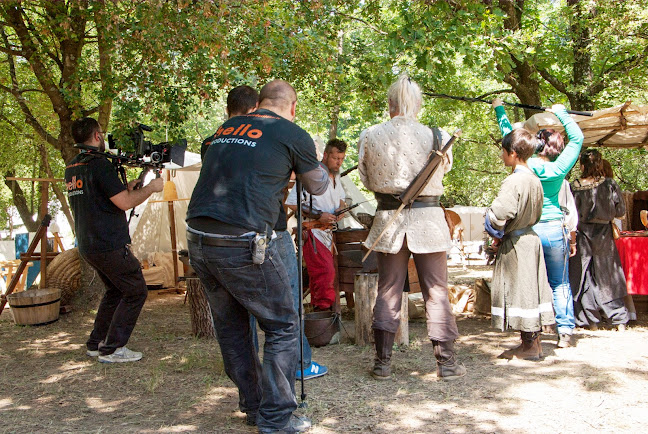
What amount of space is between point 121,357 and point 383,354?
7.33ft

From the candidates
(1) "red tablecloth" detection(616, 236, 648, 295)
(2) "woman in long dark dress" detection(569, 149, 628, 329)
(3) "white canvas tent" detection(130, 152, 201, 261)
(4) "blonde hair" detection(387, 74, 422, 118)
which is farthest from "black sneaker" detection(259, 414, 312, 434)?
(3) "white canvas tent" detection(130, 152, 201, 261)

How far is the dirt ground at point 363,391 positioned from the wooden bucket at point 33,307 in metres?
1.09

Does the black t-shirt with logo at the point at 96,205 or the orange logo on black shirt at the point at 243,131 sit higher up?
the orange logo on black shirt at the point at 243,131

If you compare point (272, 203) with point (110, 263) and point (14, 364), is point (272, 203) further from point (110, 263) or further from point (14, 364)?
point (14, 364)

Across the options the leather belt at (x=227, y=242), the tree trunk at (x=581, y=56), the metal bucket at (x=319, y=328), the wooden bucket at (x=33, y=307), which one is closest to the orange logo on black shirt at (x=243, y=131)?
the leather belt at (x=227, y=242)

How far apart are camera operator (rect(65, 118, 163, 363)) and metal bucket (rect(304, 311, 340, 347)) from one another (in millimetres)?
1413

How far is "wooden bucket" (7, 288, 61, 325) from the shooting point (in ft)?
20.5

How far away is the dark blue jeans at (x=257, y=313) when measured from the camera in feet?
8.45

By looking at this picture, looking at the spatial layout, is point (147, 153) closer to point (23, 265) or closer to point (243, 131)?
point (243, 131)

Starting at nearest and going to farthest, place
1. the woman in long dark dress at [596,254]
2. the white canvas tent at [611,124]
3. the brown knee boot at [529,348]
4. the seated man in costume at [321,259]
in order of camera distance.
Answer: the brown knee boot at [529,348] → the seated man in costume at [321,259] → the woman in long dark dress at [596,254] → the white canvas tent at [611,124]

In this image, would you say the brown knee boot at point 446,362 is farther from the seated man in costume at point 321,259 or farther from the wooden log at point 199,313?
the wooden log at point 199,313

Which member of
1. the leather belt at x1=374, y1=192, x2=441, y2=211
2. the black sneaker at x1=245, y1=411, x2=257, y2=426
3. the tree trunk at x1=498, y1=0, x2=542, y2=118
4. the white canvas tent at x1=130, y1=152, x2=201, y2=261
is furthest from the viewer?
the white canvas tent at x1=130, y1=152, x2=201, y2=261

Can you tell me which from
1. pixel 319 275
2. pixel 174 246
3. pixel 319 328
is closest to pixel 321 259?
pixel 319 275

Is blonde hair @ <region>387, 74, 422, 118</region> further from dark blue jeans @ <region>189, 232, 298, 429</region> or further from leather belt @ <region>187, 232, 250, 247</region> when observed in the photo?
leather belt @ <region>187, 232, 250, 247</region>
